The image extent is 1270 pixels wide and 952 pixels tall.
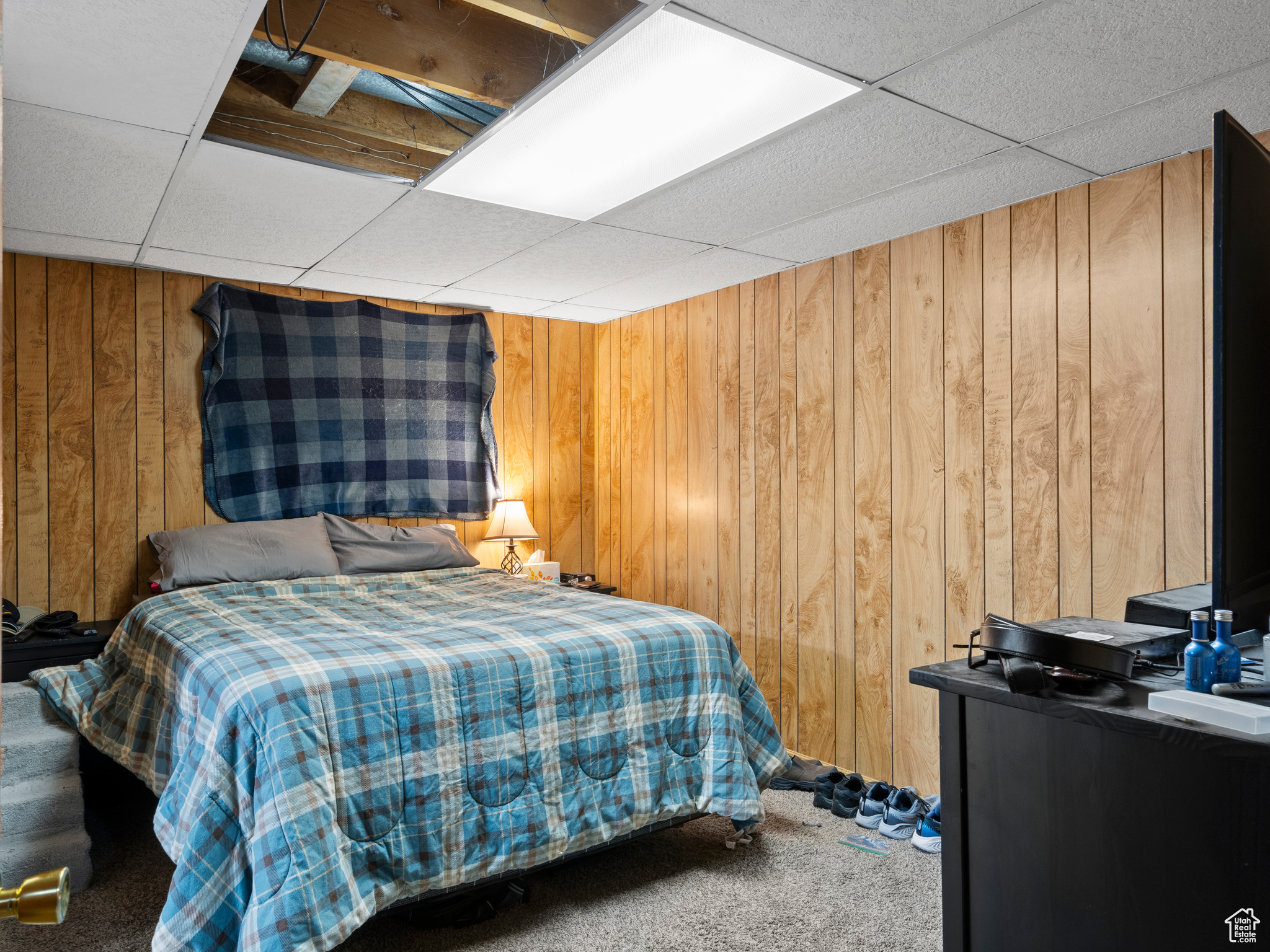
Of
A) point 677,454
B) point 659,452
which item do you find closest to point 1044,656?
point 677,454

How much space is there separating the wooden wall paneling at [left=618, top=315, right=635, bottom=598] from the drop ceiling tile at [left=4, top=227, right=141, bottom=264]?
7.58 feet

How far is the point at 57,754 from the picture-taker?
2471mm

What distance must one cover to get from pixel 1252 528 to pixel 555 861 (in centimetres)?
180

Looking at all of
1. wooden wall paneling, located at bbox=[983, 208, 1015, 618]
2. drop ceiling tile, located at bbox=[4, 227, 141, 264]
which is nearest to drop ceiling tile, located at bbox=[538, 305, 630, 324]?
drop ceiling tile, located at bbox=[4, 227, 141, 264]

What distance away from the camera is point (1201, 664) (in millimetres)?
1169

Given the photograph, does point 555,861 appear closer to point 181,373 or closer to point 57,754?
point 57,754

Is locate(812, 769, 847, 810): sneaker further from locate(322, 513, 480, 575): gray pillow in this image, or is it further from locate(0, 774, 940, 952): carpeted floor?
locate(322, 513, 480, 575): gray pillow

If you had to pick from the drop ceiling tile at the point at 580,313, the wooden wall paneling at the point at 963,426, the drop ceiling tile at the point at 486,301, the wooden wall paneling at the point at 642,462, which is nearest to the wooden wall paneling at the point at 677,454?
the wooden wall paneling at the point at 642,462

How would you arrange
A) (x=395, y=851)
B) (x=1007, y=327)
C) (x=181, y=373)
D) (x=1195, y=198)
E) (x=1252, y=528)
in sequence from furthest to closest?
(x=181, y=373)
(x=1007, y=327)
(x=1195, y=198)
(x=395, y=851)
(x=1252, y=528)

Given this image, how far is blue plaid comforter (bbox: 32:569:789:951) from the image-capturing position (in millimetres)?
1867

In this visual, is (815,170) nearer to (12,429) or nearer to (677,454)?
(677,454)

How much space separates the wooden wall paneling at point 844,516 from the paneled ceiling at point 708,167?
23cm

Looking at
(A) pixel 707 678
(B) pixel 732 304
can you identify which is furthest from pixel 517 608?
(B) pixel 732 304

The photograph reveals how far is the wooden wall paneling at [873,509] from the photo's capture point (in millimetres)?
3221
